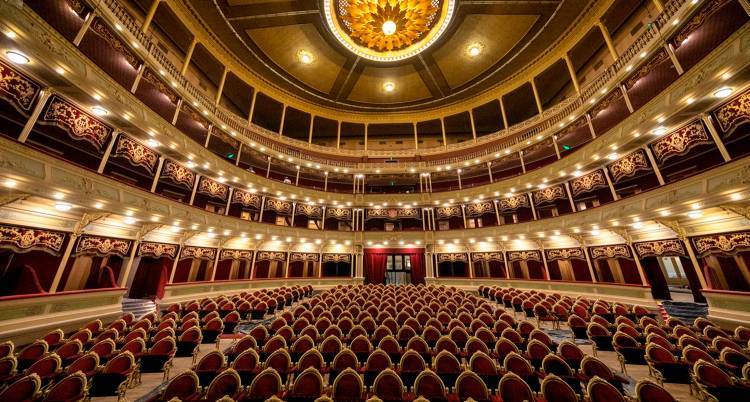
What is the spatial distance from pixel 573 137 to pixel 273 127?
20.3 meters

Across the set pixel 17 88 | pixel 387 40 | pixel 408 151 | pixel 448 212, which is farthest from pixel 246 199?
pixel 448 212

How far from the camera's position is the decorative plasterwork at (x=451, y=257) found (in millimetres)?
15699

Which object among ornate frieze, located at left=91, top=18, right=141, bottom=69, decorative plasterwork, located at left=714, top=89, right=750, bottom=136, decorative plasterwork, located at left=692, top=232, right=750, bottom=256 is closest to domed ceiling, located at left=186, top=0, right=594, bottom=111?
ornate frieze, located at left=91, top=18, right=141, bottom=69

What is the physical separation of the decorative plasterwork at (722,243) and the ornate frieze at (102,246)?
58.7 feet

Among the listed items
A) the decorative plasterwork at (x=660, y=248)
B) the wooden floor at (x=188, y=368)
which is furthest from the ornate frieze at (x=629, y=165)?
the wooden floor at (x=188, y=368)

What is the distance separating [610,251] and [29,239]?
730 inches

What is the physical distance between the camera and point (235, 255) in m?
12.9

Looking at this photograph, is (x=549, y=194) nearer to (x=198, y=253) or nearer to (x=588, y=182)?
(x=588, y=182)

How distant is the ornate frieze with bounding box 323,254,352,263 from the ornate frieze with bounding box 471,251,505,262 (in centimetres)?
788

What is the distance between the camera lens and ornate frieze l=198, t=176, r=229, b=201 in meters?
11.4

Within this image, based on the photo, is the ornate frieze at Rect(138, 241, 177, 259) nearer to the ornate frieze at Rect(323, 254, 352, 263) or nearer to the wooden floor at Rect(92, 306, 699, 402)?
the wooden floor at Rect(92, 306, 699, 402)

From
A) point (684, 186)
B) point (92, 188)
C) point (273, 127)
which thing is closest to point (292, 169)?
point (273, 127)

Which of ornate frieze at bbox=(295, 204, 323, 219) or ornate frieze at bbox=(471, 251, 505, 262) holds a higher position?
ornate frieze at bbox=(295, 204, 323, 219)

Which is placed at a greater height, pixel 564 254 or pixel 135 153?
pixel 135 153
